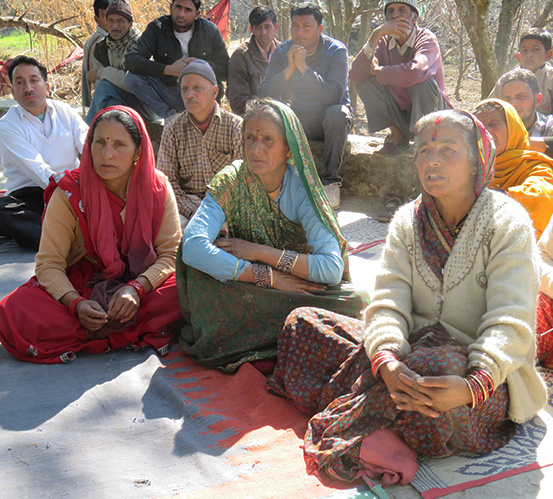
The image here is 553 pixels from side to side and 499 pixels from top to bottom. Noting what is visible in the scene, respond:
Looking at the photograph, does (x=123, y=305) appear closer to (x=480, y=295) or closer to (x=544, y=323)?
(x=480, y=295)

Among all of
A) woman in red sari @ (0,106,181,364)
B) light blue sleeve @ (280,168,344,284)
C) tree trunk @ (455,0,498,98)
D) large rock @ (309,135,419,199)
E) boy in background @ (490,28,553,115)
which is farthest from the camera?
tree trunk @ (455,0,498,98)

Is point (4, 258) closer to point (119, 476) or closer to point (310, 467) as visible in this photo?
point (119, 476)

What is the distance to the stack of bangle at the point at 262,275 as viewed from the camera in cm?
273

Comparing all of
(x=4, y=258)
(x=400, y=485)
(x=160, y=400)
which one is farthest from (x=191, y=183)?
(x=400, y=485)

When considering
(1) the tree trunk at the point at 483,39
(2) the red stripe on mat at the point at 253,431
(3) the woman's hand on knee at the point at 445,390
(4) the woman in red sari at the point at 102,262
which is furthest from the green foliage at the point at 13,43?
(3) the woman's hand on knee at the point at 445,390

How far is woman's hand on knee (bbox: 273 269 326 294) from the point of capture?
108 inches

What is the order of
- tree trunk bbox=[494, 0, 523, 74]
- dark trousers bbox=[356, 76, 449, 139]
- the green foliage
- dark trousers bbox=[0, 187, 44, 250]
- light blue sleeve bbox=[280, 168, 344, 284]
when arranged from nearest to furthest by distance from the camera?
1. light blue sleeve bbox=[280, 168, 344, 284]
2. dark trousers bbox=[0, 187, 44, 250]
3. dark trousers bbox=[356, 76, 449, 139]
4. tree trunk bbox=[494, 0, 523, 74]
5. the green foliage

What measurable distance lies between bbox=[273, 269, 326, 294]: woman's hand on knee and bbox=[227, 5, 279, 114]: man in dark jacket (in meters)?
3.37

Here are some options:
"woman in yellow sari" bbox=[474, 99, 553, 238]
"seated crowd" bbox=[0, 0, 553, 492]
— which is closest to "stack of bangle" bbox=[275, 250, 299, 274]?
"seated crowd" bbox=[0, 0, 553, 492]

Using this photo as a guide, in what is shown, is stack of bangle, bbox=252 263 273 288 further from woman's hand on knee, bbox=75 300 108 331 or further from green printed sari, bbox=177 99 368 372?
woman's hand on knee, bbox=75 300 108 331

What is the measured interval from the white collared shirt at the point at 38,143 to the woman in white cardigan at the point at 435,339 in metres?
2.86

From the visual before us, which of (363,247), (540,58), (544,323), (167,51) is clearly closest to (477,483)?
(544,323)

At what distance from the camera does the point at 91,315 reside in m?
2.80

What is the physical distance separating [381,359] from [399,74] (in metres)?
3.60
